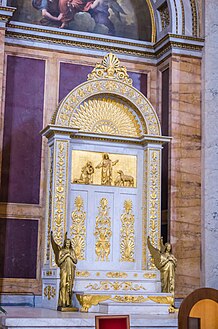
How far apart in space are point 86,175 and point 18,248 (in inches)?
80.0

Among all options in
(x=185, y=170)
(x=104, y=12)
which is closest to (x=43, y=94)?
(x=104, y=12)

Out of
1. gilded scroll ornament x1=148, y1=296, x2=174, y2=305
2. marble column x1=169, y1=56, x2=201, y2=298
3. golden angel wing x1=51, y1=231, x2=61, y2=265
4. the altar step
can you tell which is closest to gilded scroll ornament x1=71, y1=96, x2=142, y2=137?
marble column x1=169, y1=56, x2=201, y2=298

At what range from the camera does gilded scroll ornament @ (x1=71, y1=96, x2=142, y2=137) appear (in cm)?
1266

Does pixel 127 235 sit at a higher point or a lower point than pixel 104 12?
lower

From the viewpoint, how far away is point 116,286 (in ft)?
37.5

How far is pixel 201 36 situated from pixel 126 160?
3297 mm

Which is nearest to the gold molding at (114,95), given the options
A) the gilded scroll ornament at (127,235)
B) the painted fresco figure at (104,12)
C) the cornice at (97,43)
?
the cornice at (97,43)

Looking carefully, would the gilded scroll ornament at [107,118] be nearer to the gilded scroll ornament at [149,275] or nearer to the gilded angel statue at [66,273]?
the gilded angel statue at [66,273]

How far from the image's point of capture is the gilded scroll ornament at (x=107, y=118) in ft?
41.5

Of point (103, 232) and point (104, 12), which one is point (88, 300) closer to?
point (103, 232)

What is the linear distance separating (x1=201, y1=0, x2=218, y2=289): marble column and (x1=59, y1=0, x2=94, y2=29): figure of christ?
2760 mm

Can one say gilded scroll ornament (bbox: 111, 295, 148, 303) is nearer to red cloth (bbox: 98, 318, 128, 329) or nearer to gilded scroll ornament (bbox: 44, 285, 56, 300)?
gilded scroll ornament (bbox: 44, 285, 56, 300)

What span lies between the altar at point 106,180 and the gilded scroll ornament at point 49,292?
1 cm

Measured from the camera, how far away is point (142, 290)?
37.9ft
